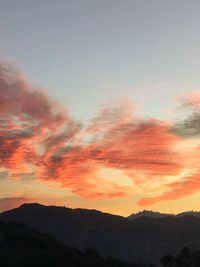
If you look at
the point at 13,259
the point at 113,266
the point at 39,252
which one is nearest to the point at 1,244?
the point at 39,252

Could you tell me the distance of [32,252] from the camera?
4742 inches

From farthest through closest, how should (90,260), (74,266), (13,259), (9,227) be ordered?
(9,227) → (90,260) → (74,266) → (13,259)

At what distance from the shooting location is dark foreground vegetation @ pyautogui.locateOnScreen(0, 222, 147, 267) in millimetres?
110938

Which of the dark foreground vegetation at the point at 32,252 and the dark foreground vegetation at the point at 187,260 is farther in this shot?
the dark foreground vegetation at the point at 32,252

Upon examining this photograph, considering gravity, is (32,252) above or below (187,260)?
above

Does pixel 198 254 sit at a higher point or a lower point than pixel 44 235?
lower

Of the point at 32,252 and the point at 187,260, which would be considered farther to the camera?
the point at 32,252

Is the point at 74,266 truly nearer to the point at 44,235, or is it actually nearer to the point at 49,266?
the point at 49,266

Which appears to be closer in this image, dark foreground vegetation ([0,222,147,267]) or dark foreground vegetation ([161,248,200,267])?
dark foreground vegetation ([161,248,200,267])

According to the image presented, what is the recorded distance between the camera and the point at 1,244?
5049 inches

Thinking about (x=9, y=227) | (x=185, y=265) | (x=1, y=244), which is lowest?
(x=185, y=265)

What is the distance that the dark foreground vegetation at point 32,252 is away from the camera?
11094cm

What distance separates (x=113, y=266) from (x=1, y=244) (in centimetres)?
3533

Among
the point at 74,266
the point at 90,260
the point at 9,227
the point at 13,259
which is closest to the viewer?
the point at 13,259
